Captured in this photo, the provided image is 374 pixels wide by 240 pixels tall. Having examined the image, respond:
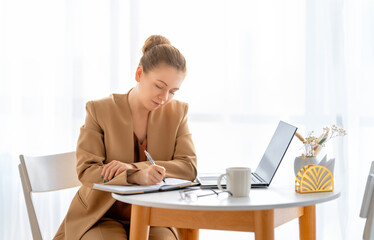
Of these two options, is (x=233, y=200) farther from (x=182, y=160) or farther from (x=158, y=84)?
(x=158, y=84)

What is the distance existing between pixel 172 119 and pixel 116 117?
0.77 ft

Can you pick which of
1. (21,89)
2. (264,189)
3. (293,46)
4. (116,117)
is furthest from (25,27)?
(264,189)

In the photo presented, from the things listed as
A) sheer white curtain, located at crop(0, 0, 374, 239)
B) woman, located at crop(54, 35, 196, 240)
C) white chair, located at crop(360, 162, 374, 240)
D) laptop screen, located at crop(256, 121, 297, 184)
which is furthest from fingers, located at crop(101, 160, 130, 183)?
sheer white curtain, located at crop(0, 0, 374, 239)

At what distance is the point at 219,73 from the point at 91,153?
1.15 m

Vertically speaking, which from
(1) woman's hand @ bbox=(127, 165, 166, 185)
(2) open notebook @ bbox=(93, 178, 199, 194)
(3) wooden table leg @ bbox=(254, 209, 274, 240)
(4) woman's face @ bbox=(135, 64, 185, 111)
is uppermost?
(4) woman's face @ bbox=(135, 64, 185, 111)

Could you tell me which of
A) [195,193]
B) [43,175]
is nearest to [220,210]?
[195,193]

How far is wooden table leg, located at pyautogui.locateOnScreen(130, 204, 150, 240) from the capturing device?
1486 mm

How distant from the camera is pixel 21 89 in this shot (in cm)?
283

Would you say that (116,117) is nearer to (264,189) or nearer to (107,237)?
(107,237)

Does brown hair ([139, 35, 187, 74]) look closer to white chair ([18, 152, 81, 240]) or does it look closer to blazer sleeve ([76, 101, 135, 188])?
blazer sleeve ([76, 101, 135, 188])

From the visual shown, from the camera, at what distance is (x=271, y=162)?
5.72ft

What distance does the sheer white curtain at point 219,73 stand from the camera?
2.70m

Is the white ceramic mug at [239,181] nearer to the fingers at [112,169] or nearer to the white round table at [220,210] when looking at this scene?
the white round table at [220,210]

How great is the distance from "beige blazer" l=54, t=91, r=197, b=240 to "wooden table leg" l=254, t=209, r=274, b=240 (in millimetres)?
495
